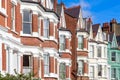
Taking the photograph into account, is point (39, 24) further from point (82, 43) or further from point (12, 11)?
point (82, 43)

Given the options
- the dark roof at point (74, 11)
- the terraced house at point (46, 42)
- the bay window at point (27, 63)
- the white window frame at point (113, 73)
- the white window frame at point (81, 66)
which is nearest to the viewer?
the terraced house at point (46, 42)

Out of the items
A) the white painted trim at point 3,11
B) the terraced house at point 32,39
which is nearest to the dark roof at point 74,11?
the terraced house at point 32,39

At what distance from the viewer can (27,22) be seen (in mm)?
36031

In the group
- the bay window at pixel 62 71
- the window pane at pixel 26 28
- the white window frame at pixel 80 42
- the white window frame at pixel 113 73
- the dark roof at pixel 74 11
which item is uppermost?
the dark roof at pixel 74 11

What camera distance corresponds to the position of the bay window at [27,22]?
35.9 metres

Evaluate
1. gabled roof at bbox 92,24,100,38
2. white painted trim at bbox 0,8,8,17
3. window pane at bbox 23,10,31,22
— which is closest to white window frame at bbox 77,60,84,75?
gabled roof at bbox 92,24,100,38

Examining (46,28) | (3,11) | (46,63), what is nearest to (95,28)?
(46,28)

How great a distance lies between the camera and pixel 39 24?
37875 millimetres

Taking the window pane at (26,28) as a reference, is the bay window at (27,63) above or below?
below

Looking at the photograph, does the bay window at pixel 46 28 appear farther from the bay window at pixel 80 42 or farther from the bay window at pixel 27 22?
the bay window at pixel 80 42

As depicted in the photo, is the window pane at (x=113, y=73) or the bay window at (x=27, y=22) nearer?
the bay window at (x=27, y=22)

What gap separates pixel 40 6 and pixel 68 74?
15.8m

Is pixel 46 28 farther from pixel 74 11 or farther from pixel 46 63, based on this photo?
pixel 74 11

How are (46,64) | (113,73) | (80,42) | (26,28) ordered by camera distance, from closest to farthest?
(26,28), (46,64), (80,42), (113,73)
